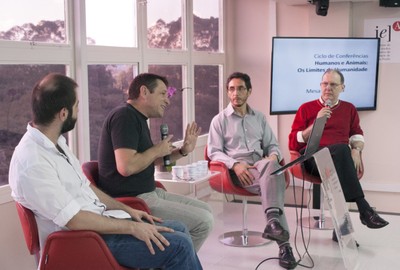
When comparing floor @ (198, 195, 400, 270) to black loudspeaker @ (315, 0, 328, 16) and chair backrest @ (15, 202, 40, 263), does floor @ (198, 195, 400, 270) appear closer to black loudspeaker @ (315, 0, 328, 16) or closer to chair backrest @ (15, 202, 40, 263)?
chair backrest @ (15, 202, 40, 263)

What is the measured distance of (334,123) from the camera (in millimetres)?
4527

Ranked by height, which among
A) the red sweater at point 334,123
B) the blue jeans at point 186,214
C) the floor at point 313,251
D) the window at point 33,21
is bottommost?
the floor at point 313,251

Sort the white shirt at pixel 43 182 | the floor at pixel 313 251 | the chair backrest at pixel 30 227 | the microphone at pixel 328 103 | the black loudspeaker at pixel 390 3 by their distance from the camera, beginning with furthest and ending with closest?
1. the black loudspeaker at pixel 390 3
2. the microphone at pixel 328 103
3. the floor at pixel 313 251
4. the chair backrest at pixel 30 227
5. the white shirt at pixel 43 182

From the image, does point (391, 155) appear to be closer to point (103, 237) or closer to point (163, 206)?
point (163, 206)

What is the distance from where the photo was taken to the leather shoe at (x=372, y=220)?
12.6ft

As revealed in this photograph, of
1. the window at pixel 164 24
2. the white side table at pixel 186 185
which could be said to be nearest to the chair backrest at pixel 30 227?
the white side table at pixel 186 185

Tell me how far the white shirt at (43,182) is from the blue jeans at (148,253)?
9.1 inches

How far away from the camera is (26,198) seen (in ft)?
7.24

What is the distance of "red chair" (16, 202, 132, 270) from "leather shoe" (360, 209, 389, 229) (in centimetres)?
222

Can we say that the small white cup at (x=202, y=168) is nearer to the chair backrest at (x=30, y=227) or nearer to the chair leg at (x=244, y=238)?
the chair leg at (x=244, y=238)

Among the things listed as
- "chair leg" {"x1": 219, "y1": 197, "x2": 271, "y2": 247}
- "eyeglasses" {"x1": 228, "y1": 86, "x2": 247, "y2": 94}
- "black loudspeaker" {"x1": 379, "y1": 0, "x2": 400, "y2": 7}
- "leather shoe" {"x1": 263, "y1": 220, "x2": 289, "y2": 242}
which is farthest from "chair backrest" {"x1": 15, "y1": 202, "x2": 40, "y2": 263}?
"black loudspeaker" {"x1": 379, "y1": 0, "x2": 400, "y2": 7}

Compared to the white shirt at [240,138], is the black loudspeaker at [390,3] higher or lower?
higher

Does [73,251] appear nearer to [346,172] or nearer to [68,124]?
[68,124]

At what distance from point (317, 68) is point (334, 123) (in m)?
1.09
